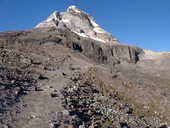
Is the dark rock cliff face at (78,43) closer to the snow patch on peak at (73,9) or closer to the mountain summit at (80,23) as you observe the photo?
the mountain summit at (80,23)

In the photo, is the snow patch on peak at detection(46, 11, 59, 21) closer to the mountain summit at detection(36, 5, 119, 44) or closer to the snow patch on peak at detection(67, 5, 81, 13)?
the mountain summit at detection(36, 5, 119, 44)

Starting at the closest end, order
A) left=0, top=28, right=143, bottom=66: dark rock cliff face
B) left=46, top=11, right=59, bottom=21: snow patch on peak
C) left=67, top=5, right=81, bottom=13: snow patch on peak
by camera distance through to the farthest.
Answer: left=0, top=28, right=143, bottom=66: dark rock cliff face → left=46, top=11, right=59, bottom=21: snow patch on peak → left=67, top=5, right=81, bottom=13: snow patch on peak

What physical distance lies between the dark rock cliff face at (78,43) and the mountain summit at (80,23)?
77.3 feet

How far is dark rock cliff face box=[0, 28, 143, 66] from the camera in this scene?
7338 cm

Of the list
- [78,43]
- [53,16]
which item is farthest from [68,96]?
[53,16]

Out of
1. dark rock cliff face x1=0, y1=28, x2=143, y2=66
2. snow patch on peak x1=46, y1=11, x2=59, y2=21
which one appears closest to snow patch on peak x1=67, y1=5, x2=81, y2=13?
snow patch on peak x1=46, y1=11, x2=59, y2=21

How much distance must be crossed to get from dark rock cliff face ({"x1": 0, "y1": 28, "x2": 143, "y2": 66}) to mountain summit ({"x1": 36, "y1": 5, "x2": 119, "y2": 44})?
23572 millimetres

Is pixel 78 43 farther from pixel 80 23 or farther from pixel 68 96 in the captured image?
pixel 68 96

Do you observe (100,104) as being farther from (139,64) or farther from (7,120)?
(139,64)

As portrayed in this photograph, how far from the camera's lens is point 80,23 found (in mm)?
135500

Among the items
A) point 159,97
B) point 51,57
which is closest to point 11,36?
point 51,57

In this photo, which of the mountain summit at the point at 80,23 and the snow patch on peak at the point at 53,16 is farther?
the mountain summit at the point at 80,23

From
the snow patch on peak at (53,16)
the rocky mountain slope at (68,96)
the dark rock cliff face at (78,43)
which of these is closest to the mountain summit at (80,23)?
the snow patch on peak at (53,16)

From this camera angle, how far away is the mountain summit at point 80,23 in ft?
421
